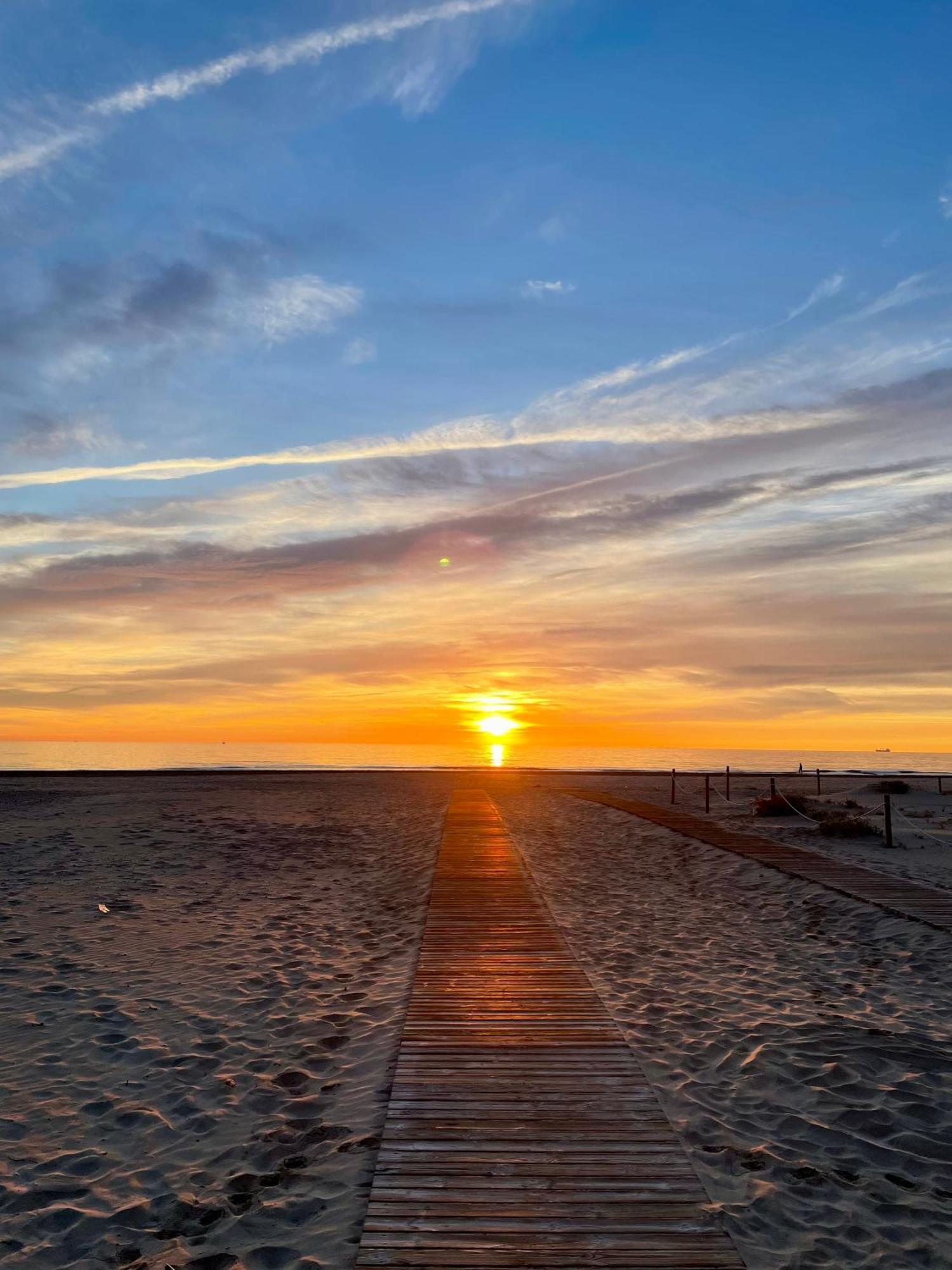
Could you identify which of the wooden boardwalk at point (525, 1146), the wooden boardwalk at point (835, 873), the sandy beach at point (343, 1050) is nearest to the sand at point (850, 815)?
the wooden boardwalk at point (835, 873)

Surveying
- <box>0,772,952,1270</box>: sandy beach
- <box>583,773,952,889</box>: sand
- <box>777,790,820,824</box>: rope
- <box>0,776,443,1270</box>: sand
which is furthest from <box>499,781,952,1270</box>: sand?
<box>777,790,820,824</box>: rope

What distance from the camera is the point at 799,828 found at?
22.9 metres

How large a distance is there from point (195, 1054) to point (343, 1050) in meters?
1.17

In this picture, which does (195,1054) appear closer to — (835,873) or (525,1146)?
(525,1146)

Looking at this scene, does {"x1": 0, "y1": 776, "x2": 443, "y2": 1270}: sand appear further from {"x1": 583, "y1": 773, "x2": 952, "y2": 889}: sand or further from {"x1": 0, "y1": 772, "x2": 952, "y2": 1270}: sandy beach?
{"x1": 583, "y1": 773, "x2": 952, "y2": 889}: sand

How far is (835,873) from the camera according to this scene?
14336 mm

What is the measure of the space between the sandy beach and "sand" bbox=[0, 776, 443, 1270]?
0.02m

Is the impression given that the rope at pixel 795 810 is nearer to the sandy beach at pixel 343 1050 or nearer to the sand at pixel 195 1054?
the sandy beach at pixel 343 1050

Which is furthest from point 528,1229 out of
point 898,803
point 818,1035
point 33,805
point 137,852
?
point 898,803

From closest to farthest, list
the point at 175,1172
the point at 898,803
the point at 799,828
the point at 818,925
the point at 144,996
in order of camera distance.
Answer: the point at 175,1172 < the point at 144,996 < the point at 818,925 < the point at 799,828 < the point at 898,803

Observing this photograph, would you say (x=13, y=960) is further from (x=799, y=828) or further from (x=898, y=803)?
(x=898, y=803)

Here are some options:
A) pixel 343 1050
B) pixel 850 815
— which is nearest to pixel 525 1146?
pixel 343 1050

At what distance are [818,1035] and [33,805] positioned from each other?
28.0m

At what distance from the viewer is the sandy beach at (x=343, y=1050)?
4.43 metres
